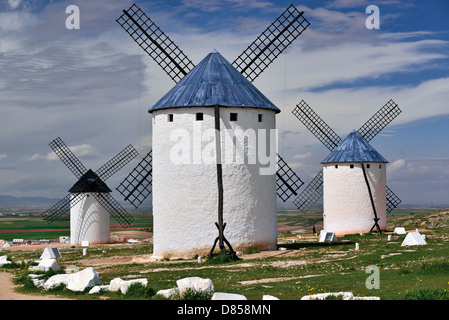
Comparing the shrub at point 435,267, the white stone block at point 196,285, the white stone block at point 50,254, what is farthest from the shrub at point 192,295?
the white stone block at point 50,254

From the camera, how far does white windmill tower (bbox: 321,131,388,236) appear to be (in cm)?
4503

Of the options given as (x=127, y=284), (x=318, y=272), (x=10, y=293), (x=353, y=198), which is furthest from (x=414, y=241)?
(x=10, y=293)

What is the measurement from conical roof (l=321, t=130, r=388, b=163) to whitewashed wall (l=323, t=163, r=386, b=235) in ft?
1.39

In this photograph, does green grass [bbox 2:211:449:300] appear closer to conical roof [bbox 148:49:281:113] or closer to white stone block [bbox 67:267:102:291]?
white stone block [bbox 67:267:102:291]

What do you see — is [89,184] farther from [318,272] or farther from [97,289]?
[97,289]

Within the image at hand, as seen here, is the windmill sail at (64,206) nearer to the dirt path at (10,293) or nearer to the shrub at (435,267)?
the dirt path at (10,293)

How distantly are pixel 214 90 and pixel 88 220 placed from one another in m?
26.7

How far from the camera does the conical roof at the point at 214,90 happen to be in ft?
96.5

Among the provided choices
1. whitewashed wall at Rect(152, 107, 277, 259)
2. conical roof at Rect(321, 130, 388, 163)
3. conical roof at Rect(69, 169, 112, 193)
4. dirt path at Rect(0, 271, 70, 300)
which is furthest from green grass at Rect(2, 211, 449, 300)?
conical roof at Rect(69, 169, 112, 193)

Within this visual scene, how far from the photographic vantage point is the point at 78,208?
52.6 m

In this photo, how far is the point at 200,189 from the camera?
29016mm
